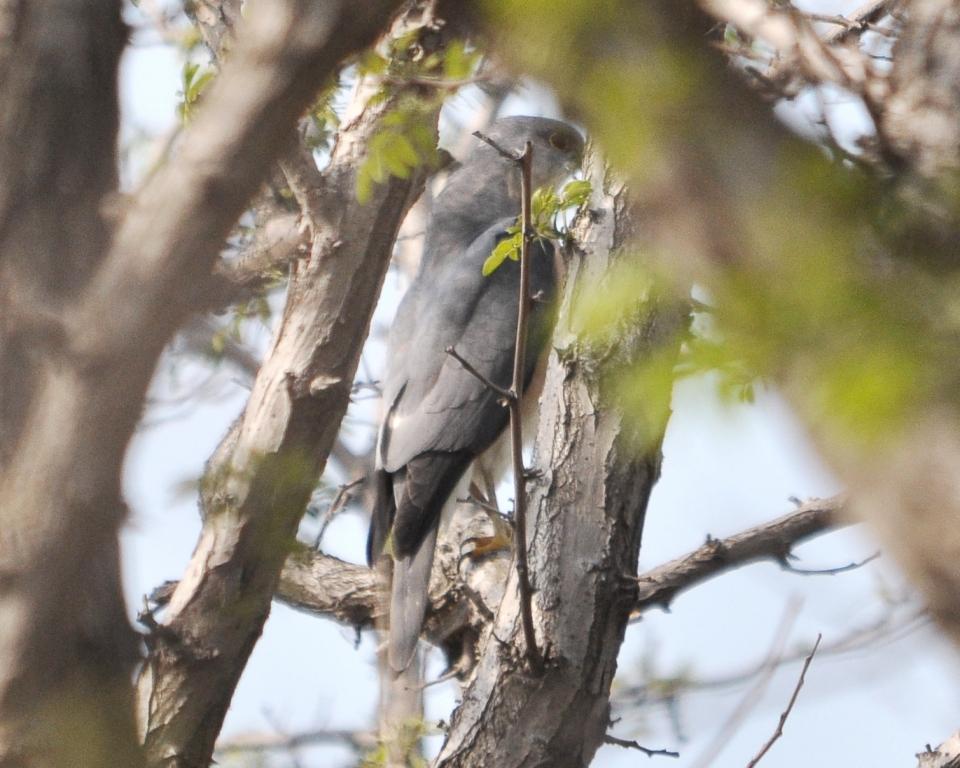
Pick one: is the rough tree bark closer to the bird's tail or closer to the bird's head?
the bird's tail

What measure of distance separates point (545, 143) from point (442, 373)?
2002mm

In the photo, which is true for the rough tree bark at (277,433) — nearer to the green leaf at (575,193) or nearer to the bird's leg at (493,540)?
the green leaf at (575,193)

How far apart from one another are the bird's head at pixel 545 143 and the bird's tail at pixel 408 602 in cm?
281

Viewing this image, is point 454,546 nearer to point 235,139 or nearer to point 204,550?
point 204,550

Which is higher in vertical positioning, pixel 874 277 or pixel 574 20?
pixel 574 20

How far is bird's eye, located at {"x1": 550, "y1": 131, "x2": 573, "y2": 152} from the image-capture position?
719cm

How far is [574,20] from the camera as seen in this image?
46.1 inches

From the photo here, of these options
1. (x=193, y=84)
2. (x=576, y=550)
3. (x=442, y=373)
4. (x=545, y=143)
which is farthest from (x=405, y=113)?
(x=545, y=143)

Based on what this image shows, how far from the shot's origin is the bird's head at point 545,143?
23.5 feet

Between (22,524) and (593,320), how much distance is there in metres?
0.74

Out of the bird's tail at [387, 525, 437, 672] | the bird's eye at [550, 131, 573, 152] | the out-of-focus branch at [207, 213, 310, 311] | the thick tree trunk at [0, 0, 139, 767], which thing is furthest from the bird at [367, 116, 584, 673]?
the thick tree trunk at [0, 0, 139, 767]

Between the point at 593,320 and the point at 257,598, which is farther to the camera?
the point at 257,598

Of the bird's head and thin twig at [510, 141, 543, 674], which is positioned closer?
thin twig at [510, 141, 543, 674]

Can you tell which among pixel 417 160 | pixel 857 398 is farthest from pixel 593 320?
pixel 417 160
